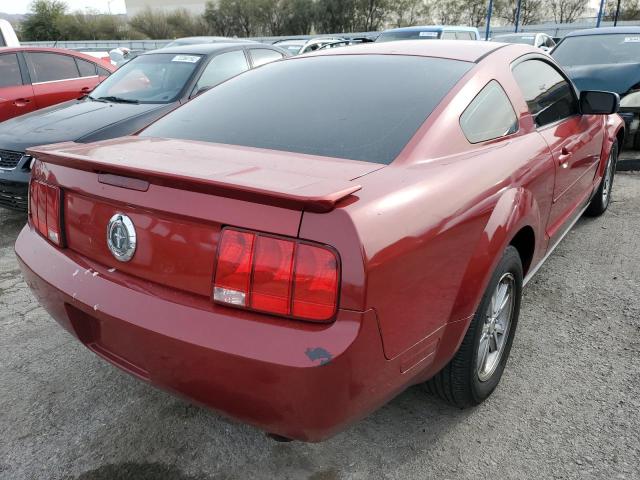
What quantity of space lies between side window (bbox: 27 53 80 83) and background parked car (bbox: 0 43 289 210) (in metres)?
1.67

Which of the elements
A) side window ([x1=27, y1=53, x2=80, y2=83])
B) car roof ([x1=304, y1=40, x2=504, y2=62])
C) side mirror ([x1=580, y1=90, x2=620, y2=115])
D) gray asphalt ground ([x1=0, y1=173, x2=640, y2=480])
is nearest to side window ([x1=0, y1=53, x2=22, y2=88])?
side window ([x1=27, y1=53, x2=80, y2=83])

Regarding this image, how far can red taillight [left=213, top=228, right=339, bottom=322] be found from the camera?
1430 mm

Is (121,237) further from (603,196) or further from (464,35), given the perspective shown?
(464,35)

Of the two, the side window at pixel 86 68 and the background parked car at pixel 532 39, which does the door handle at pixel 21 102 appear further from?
the background parked car at pixel 532 39

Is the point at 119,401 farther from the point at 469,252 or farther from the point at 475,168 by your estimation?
the point at 475,168

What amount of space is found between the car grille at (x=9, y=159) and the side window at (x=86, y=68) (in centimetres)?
332

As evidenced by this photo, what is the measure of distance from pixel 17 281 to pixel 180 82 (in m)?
2.67

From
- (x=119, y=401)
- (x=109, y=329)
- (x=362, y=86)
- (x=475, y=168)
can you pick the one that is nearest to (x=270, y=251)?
(x=109, y=329)

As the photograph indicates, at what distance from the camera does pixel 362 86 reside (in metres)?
2.31

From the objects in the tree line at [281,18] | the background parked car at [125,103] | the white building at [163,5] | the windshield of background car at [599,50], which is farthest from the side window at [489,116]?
the white building at [163,5]

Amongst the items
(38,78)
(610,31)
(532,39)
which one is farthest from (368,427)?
(532,39)

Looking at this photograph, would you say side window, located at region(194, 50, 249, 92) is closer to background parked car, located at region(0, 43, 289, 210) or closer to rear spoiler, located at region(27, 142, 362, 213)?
background parked car, located at region(0, 43, 289, 210)

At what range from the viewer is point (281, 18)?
4512cm

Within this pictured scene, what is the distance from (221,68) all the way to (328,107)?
3.94 m
